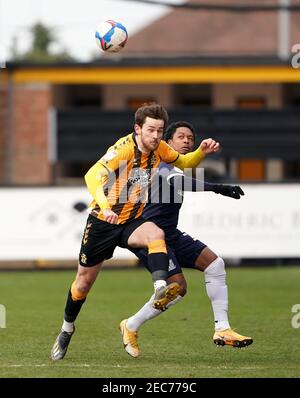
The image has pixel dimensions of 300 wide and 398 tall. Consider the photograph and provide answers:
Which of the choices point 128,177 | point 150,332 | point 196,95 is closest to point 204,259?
point 128,177

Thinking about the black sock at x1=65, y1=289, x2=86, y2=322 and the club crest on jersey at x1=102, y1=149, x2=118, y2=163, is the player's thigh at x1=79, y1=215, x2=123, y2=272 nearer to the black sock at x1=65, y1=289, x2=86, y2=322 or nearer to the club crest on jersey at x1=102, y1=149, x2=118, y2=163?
the black sock at x1=65, y1=289, x2=86, y2=322

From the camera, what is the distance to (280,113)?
26.1 meters

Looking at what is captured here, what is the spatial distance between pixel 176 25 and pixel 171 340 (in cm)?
6030

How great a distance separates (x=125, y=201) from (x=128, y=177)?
0.22 m

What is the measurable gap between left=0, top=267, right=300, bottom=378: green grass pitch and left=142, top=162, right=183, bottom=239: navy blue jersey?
3.80 ft

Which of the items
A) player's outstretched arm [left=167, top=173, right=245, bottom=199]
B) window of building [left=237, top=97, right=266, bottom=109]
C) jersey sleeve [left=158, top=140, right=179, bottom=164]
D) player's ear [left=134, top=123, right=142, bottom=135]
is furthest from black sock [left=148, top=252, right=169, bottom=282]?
window of building [left=237, top=97, right=266, bottom=109]

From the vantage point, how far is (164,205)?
10.8 metres

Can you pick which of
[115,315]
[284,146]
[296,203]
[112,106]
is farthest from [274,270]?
[112,106]

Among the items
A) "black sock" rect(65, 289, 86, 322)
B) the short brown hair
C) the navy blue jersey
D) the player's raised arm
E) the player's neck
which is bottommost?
"black sock" rect(65, 289, 86, 322)

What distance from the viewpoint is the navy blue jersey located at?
10.8 metres

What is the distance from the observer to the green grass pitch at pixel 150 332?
9.62m

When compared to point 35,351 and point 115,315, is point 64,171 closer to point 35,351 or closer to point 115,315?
point 115,315

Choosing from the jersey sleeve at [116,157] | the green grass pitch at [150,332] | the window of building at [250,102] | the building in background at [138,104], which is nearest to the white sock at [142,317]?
the green grass pitch at [150,332]

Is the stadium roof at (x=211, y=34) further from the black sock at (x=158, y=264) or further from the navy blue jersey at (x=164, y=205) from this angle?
the black sock at (x=158, y=264)
